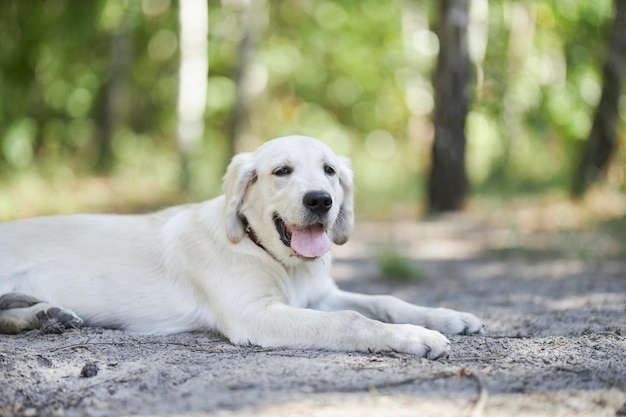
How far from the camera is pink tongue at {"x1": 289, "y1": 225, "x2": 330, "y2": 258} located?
371cm

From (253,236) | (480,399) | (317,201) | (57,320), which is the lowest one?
(57,320)

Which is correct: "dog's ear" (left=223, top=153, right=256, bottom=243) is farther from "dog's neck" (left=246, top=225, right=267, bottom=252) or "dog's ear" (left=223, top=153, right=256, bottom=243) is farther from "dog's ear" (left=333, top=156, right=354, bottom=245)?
"dog's ear" (left=333, top=156, right=354, bottom=245)

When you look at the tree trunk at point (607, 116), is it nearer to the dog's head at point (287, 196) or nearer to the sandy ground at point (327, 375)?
the sandy ground at point (327, 375)

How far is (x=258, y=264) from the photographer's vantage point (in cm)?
383

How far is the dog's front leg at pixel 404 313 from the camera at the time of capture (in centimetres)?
377

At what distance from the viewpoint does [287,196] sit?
368 centimetres

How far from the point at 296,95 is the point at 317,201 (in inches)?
764

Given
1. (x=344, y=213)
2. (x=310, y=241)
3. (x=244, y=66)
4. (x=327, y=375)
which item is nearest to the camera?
(x=327, y=375)

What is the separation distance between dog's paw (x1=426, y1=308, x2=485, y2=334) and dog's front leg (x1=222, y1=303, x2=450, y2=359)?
0.51m

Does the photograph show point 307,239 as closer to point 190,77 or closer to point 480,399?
point 480,399

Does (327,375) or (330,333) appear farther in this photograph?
(330,333)

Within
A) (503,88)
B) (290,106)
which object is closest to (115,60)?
Result: (290,106)

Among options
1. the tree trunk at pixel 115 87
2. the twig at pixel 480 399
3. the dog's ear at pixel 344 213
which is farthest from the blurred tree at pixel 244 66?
the twig at pixel 480 399

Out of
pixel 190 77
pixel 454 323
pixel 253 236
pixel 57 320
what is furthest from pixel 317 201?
pixel 190 77
